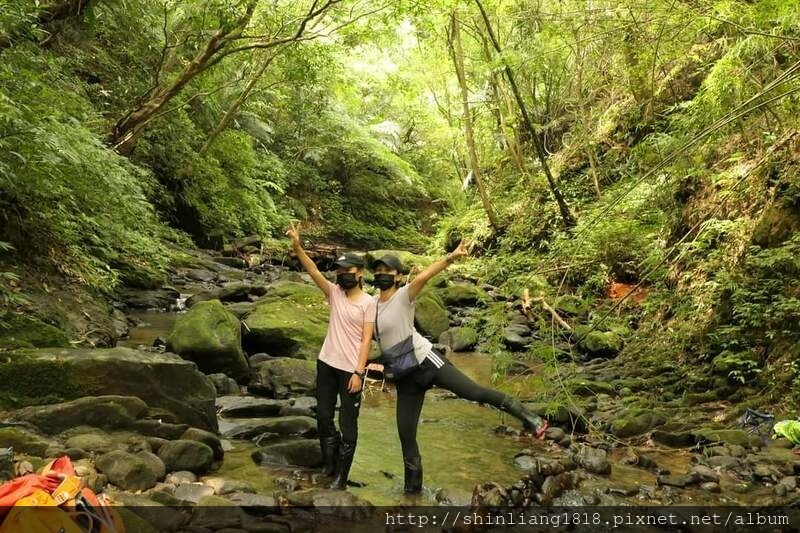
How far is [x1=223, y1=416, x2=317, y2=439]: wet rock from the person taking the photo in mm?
5812

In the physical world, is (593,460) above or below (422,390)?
below

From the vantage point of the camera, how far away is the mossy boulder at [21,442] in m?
3.90

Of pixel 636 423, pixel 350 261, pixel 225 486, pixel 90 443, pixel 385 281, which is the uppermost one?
pixel 350 261

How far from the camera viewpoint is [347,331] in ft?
15.3

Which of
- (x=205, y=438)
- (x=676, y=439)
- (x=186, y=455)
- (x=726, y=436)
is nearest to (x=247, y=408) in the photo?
(x=205, y=438)

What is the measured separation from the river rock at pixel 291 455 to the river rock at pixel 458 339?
233 inches

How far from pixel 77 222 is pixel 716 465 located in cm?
824

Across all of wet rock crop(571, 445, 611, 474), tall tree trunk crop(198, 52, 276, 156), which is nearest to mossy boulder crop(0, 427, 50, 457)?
wet rock crop(571, 445, 611, 474)

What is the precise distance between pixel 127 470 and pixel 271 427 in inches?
83.3

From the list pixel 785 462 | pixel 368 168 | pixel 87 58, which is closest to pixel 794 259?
pixel 785 462

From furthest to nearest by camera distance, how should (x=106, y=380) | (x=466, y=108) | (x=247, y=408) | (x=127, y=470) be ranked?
1. (x=466, y=108)
2. (x=247, y=408)
3. (x=106, y=380)
4. (x=127, y=470)

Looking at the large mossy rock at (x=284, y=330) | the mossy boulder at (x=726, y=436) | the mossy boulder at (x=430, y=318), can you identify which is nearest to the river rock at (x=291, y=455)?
the large mossy rock at (x=284, y=330)

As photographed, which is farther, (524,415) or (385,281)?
(524,415)

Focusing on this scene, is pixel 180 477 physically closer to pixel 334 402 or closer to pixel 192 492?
pixel 192 492
